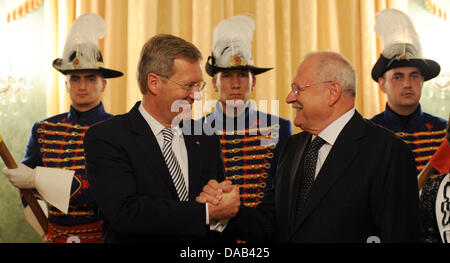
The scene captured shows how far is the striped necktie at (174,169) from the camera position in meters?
2.10

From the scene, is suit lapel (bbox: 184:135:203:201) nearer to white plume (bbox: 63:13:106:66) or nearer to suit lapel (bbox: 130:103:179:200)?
suit lapel (bbox: 130:103:179:200)

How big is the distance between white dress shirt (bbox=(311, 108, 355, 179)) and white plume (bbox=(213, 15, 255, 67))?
4.82 ft

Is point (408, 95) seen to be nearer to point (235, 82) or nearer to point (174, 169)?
point (235, 82)

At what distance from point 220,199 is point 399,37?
6.66 feet

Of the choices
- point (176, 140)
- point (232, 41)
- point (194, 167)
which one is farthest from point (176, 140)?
point (232, 41)

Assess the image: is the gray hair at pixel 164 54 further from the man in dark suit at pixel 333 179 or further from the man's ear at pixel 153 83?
the man in dark suit at pixel 333 179

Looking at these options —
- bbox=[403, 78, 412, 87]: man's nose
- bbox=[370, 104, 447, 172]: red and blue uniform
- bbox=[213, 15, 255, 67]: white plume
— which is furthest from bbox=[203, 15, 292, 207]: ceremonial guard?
bbox=[403, 78, 412, 87]: man's nose

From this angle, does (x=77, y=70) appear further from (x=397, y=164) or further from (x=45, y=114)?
(x=397, y=164)

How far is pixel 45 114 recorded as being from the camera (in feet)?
14.6

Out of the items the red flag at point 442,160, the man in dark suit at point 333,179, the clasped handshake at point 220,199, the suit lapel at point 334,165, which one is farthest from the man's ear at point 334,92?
the red flag at point 442,160

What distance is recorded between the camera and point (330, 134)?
6.85ft

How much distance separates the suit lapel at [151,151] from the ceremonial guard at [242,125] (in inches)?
46.1

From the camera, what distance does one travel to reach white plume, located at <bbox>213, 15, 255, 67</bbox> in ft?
11.5

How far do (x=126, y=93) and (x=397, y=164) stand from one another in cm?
284
